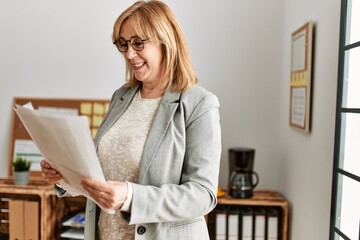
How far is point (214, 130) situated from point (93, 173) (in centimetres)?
36

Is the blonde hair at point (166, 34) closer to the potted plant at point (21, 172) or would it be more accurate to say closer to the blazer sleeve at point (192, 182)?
the blazer sleeve at point (192, 182)

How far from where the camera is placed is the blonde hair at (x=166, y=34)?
43.8 inches

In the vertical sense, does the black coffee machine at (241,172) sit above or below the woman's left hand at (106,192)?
below

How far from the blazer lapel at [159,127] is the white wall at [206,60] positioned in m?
1.14

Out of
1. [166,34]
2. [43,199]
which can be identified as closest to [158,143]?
[166,34]

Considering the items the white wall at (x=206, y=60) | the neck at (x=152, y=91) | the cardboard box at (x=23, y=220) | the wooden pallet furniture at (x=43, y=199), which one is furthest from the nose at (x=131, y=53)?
the cardboard box at (x=23, y=220)

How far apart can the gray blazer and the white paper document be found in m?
0.15

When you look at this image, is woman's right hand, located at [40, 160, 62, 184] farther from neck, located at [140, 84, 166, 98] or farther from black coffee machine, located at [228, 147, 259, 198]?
black coffee machine, located at [228, 147, 259, 198]

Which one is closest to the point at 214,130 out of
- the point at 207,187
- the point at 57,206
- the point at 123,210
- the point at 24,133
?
the point at 207,187

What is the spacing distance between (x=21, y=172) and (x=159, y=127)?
1546mm

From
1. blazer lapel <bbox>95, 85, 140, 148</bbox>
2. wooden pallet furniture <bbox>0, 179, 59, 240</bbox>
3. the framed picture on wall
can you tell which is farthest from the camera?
wooden pallet furniture <bbox>0, 179, 59, 240</bbox>

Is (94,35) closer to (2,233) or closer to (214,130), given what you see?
(2,233)

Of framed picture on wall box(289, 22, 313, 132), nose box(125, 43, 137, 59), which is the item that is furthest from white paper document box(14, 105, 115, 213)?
framed picture on wall box(289, 22, 313, 132)

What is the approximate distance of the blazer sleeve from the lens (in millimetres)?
953
